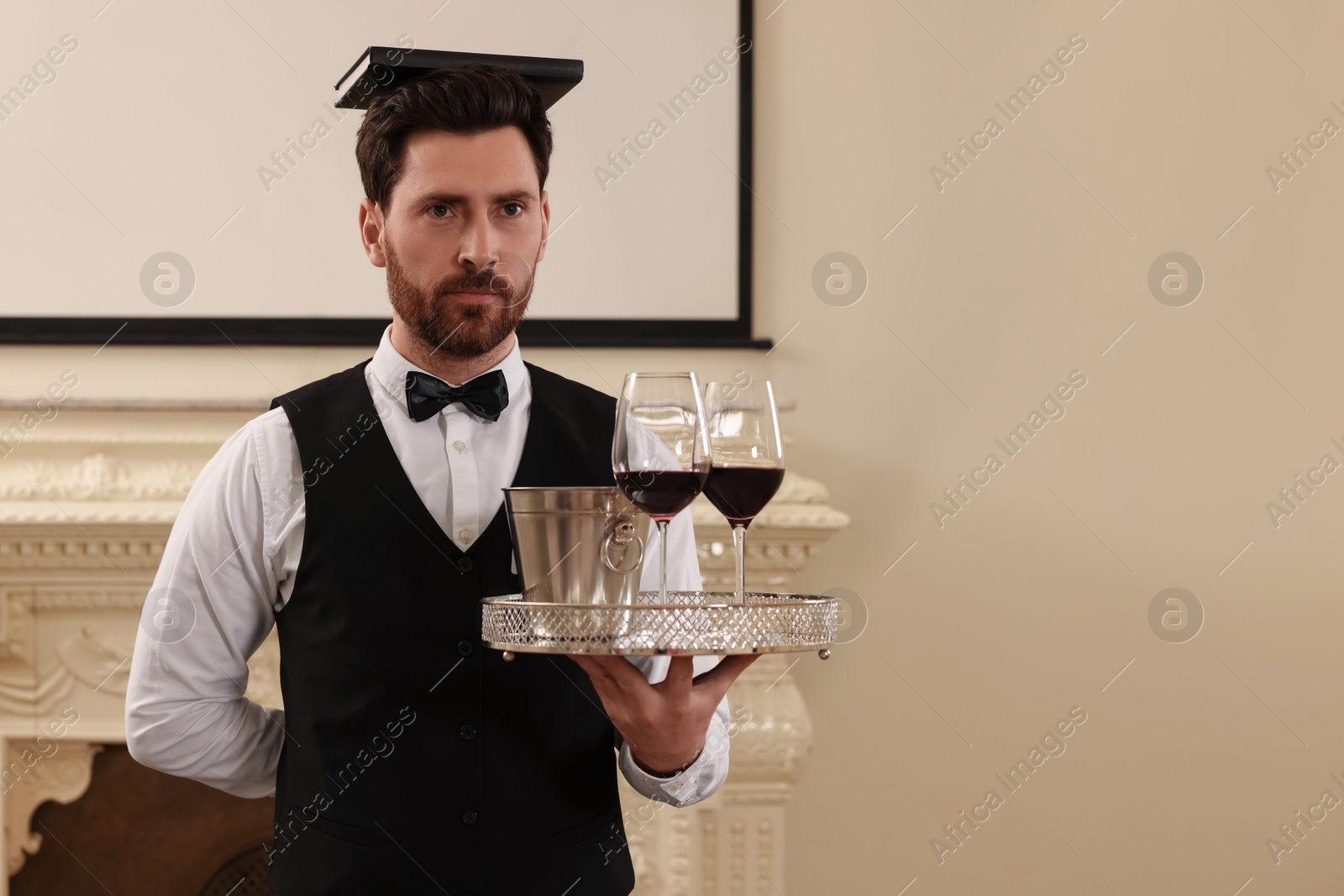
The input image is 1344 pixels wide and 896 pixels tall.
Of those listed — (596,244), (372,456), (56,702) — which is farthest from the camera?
(596,244)

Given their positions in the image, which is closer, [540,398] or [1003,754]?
[540,398]

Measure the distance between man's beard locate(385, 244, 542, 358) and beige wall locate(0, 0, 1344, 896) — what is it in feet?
4.08

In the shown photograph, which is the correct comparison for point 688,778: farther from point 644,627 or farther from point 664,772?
point 644,627

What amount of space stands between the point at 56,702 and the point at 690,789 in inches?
66.9

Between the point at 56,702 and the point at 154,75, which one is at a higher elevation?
the point at 154,75

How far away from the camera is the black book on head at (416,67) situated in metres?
1.38

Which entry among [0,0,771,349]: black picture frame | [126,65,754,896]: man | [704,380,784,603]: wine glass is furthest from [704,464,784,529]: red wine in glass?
[0,0,771,349]: black picture frame

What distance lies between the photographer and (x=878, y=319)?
2652 mm

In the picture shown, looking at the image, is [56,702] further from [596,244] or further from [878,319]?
[878,319]

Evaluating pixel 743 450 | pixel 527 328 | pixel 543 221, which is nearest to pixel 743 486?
pixel 743 450

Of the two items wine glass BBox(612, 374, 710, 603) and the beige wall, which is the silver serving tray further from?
the beige wall

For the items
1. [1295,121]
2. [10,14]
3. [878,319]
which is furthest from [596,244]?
[1295,121]

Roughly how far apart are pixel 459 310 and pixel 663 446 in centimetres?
38

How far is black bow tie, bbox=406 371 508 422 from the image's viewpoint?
4.56 ft
